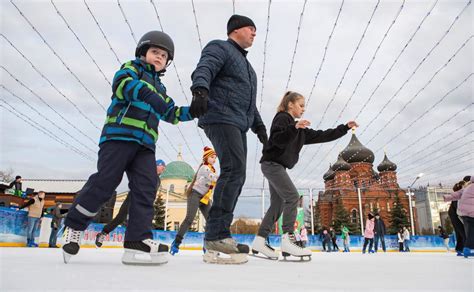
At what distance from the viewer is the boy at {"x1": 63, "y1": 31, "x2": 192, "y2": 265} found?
1872mm

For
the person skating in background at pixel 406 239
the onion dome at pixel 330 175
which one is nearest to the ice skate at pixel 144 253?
the person skating in background at pixel 406 239

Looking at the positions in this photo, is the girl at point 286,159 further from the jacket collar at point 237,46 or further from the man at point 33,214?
the man at point 33,214

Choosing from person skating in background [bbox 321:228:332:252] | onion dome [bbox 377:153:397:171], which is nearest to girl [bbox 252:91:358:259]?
person skating in background [bbox 321:228:332:252]

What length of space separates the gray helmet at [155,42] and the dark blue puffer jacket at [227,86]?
251 mm

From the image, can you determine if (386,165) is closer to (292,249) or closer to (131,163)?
(292,249)

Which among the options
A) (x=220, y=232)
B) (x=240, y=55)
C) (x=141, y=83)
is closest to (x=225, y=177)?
(x=220, y=232)

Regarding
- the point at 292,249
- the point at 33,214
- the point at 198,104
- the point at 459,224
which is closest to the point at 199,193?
the point at 292,249

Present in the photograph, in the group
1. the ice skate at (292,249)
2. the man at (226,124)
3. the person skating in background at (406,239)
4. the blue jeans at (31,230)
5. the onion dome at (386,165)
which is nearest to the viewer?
the man at (226,124)

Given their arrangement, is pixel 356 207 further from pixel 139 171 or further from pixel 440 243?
pixel 139 171

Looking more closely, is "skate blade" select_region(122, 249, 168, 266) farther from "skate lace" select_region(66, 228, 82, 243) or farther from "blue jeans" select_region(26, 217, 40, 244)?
"blue jeans" select_region(26, 217, 40, 244)

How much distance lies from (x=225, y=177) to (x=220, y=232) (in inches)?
15.5

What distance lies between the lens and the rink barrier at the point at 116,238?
7875 mm

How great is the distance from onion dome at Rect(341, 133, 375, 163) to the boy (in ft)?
138

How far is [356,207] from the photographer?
41594 millimetres
